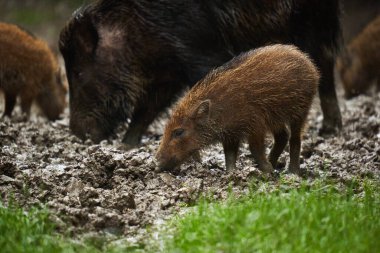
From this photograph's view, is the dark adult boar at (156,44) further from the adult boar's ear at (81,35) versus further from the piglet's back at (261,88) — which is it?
the piglet's back at (261,88)

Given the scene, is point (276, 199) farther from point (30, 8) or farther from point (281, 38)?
point (30, 8)

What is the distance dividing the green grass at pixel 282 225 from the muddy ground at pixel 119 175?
437 mm

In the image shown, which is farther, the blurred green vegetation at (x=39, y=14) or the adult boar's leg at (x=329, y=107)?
the blurred green vegetation at (x=39, y=14)

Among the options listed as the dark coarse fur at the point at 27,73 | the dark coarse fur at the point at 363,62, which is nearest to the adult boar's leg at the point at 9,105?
the dark coarse fur at the point at 27,73

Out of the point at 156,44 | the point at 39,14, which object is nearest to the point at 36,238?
the point at 156,44

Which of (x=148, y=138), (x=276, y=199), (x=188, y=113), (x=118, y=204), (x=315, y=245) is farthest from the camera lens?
(x=148, y=138)

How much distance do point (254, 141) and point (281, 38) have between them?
205 centimetres

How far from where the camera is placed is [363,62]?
13.2 metres

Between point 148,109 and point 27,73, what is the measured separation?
2.75 metres

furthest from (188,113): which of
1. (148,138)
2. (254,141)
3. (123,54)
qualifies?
(148,138)

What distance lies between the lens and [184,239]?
470 cm

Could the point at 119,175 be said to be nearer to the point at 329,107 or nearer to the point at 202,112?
the point at 202,112

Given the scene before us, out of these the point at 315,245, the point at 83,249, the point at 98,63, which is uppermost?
the point at 98,63

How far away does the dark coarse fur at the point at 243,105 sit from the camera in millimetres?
6195
